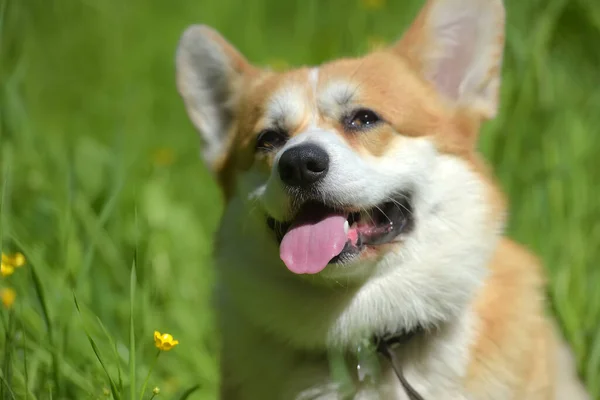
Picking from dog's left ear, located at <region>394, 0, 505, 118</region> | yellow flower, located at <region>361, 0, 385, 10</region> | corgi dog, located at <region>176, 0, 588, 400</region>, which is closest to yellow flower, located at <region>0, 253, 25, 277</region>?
corgi dog, located at <region>176, 0, 588, 400</region>

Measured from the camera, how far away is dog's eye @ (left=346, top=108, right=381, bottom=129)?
2.75 meters

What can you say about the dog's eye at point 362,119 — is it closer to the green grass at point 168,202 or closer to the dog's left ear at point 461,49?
the dog's left ear at point 461,49

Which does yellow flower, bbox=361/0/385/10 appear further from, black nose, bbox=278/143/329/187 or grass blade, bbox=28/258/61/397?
grass blade, bbox=28/258/61/397

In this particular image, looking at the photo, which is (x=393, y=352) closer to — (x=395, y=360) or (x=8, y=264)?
(x=395, y=360)

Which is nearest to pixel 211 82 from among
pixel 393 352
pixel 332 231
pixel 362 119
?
pixel 362 119

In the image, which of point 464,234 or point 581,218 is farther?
point 581,218

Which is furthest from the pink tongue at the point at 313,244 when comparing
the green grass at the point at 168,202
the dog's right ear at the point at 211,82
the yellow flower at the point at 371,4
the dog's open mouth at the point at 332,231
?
the yellow flower at the point at 371,4

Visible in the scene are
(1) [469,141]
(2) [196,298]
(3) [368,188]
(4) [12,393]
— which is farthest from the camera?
(2) [196,298]

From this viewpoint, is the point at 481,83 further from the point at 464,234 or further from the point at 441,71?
the point at 464,234

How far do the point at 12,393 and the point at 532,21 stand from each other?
2917mm

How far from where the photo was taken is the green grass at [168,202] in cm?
287

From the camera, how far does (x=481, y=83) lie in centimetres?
292

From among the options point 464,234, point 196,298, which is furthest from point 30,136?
point 464,234

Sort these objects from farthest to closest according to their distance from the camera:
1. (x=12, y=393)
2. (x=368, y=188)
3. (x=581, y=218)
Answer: (x=581, y=218) < (x=368, y=188) < (x=12, y=393)
